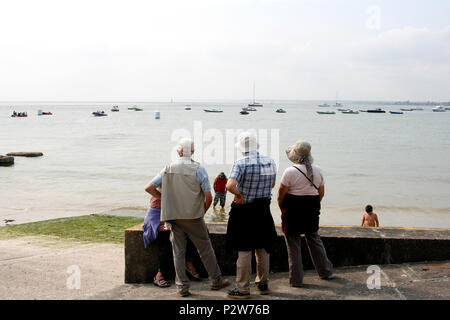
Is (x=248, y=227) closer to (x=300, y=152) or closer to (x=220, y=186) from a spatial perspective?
(x=300, y=152)

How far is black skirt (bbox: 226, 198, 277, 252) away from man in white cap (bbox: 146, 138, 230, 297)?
33 centimetres

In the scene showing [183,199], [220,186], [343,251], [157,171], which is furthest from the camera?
[157,171]

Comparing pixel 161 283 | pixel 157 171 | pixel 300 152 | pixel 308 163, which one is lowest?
pixel 157 171

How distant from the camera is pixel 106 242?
30.9 ft

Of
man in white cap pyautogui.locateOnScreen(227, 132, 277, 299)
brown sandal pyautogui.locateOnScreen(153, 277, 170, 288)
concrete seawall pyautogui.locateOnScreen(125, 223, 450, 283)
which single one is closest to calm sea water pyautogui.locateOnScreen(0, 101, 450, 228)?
concrete seawall pyautogui.locateOnScreen(125, 223, 450, 283)

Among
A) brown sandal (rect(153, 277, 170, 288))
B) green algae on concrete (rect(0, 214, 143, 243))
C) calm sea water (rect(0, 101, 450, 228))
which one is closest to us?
brown sandal (rect(153, 277, 170, 288))

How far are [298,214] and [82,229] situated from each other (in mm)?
7839

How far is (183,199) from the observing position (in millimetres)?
4492

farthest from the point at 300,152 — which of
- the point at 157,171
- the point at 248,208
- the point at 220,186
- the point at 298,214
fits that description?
the point at 157,171

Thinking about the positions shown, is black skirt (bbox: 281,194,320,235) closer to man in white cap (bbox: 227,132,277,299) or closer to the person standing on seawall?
the person standing on seawall

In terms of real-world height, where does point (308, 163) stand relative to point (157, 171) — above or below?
above

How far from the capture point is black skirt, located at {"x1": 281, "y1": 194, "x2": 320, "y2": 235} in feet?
15.3

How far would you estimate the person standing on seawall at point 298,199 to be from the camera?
15.2 ft
